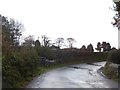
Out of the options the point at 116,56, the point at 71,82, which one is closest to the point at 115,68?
the point at 116,56

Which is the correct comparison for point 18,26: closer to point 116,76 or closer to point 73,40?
point 116,76

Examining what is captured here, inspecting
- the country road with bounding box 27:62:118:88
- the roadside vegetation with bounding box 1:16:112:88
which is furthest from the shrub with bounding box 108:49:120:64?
the roadside vegetation with bounding box 1:16:112:88

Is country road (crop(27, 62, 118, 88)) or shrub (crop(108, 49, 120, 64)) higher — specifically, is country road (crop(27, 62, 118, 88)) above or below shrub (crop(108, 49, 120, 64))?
below

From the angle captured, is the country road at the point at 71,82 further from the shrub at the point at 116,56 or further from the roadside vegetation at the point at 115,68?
the shrub at the point at 116,56

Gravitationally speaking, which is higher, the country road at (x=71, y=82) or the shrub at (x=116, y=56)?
the shrub at (x=116, y=56)

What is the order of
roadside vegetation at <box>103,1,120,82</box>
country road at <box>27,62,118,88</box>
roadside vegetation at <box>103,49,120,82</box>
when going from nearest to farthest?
country road at <box>27,62,118,88</box> < roadside vegetation at <box>103,1,120,82</box> < roadside vegetation at <box>103,49,120,82</box>

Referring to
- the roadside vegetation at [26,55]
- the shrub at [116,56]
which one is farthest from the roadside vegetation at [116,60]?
the roadside vegetation at [26,55]

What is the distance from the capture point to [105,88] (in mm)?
19406

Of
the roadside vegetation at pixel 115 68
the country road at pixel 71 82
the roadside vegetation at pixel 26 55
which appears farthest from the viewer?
the roadside vegetation at pixel 115 68

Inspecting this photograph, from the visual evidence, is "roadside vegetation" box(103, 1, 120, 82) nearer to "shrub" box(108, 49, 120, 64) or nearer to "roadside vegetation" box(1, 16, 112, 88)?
"shrub" box(108, 49, 120, 64)

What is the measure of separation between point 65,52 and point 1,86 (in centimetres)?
4510

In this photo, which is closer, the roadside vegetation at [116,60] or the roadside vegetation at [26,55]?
the roadside vegetation at [26,55]

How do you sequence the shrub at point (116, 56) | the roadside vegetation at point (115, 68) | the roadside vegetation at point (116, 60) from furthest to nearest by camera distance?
1. the shrub at point (116, 56)
2. the roadside vegetation at point (115, 68)
3. the roadside vegetation at point (116, 60)

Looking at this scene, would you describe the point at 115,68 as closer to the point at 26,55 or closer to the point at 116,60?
the point at 116,60
